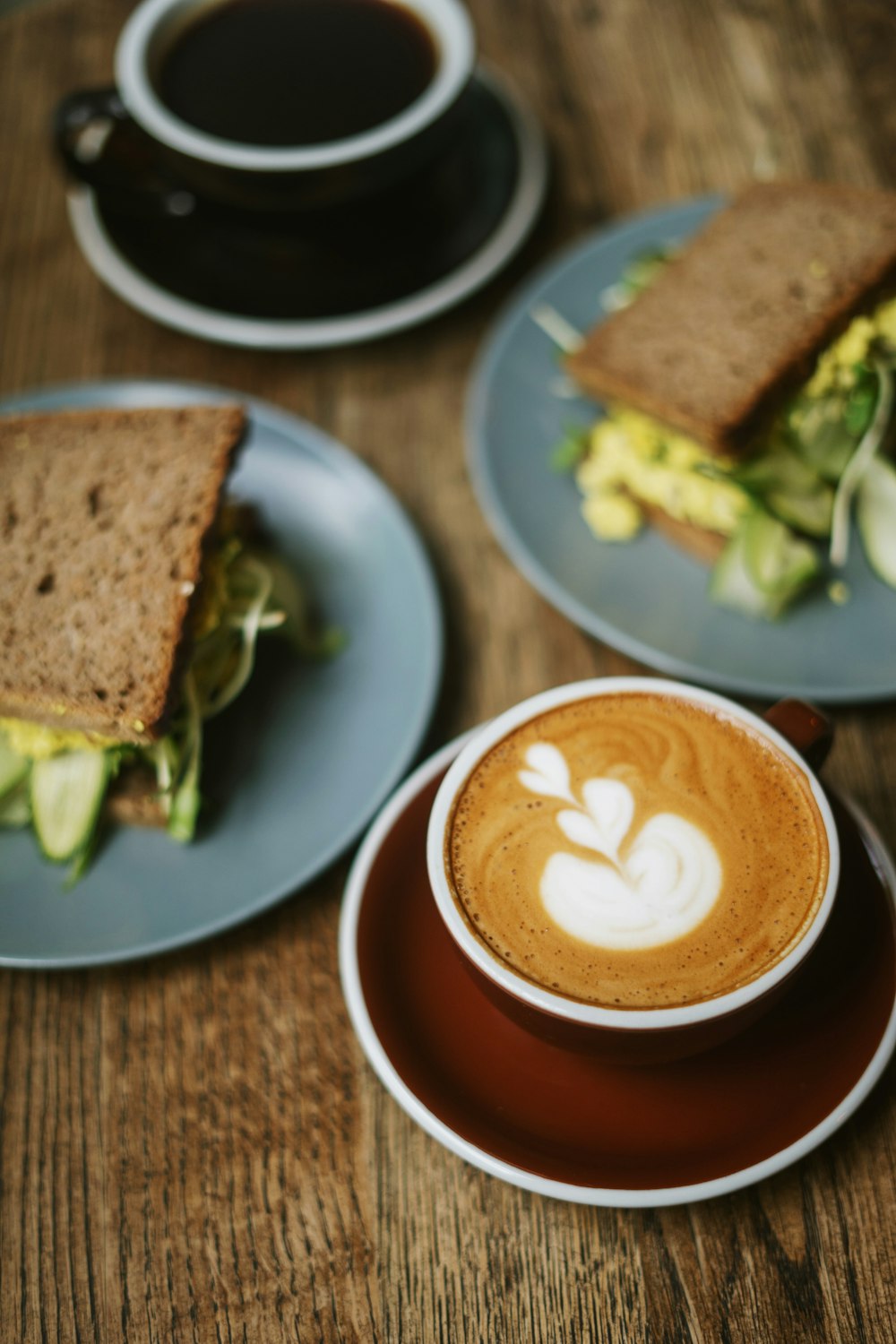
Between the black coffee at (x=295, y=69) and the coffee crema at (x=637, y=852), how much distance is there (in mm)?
960

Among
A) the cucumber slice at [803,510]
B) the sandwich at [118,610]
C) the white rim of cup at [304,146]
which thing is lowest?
the sandwich at [118,610]

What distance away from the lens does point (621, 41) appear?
1.86 meters

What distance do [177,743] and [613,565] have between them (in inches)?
22.4

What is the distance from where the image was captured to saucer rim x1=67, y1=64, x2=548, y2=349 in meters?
1.47

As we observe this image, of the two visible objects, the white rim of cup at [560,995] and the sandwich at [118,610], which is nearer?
the white rim of cup at [560,995]

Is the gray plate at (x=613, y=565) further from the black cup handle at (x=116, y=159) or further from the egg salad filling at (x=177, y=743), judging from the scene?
the black cup handle at (x=116, y=159)

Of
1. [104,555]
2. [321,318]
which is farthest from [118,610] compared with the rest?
[321,318]

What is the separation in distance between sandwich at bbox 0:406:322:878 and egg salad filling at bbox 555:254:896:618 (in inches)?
17.9

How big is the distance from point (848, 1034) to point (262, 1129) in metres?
0.54

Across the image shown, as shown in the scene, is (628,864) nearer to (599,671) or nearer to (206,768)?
(599,671)

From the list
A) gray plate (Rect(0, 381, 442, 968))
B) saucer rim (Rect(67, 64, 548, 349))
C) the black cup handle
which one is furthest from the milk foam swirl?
the black cup handle

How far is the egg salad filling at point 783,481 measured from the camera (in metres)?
1.28

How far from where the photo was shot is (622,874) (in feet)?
2.92

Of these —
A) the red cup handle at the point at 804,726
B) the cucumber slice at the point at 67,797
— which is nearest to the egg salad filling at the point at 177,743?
the cucumber slice at the point at 67,797
